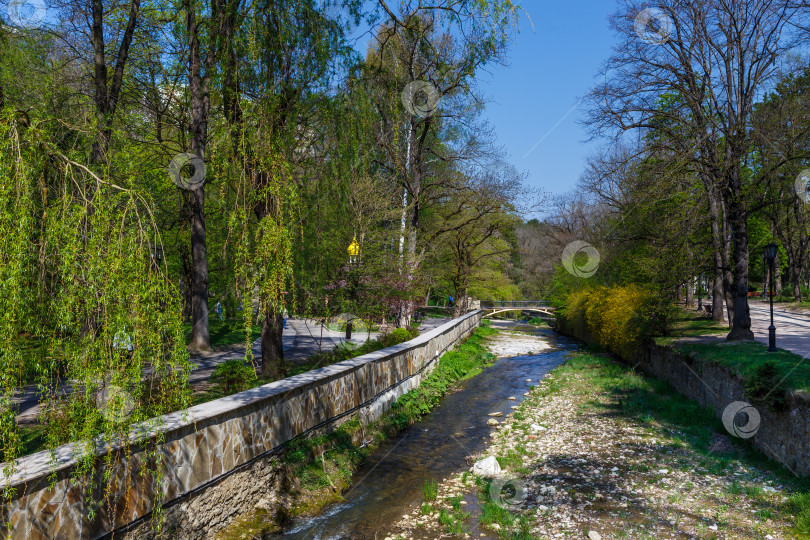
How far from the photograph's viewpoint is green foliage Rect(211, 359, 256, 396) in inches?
360

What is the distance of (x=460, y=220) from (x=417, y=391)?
18.0 m

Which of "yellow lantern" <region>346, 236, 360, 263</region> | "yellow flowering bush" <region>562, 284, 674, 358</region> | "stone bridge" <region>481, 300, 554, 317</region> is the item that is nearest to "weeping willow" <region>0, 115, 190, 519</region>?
Answer: "yellow lantern" <region>346, 236, 360, 263</region>

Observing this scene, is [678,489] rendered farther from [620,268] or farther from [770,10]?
[620,268]

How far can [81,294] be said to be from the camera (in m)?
3.94

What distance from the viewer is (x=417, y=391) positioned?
1445 centimetres

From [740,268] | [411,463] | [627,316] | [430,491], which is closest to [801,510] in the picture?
[430,491]

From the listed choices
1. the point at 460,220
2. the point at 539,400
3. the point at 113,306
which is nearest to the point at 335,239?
the point at 539,400

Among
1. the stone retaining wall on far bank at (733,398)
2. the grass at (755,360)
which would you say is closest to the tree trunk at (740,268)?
the grass at (755,360)

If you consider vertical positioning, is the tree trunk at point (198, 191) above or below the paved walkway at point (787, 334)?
above

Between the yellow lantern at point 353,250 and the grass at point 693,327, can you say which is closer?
the yellow lantern at point 353,250

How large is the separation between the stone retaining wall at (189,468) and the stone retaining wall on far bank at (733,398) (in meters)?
7.04

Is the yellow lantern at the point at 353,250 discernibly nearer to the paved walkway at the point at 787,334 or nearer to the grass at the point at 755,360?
the grass at the point at 755,360

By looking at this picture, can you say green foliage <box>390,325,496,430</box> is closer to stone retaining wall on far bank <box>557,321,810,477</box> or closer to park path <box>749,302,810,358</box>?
stone retaining wall on far bank <box>557,321,810,477</box>

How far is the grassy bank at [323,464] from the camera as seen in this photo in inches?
264
